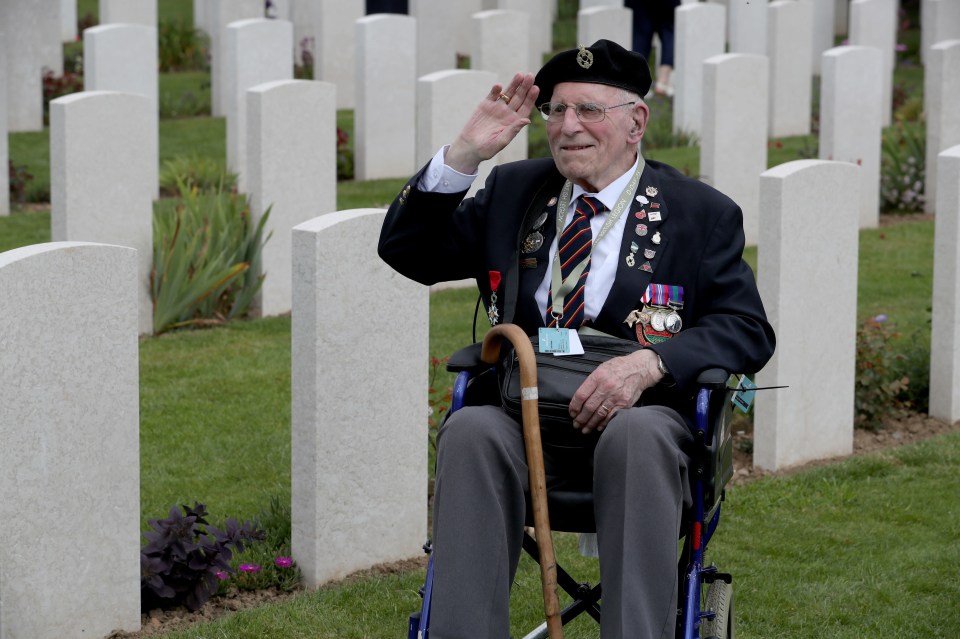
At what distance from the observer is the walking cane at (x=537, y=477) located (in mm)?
3283

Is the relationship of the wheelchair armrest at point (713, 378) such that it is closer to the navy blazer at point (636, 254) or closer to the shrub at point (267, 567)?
the navy blazer at point (636, 254)

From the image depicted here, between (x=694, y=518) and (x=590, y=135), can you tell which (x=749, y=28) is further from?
(x=694, y=518)

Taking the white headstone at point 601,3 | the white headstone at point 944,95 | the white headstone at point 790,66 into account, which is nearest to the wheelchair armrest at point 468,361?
the white headstone at point 944,95

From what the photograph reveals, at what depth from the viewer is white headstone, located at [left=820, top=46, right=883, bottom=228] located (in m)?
9.32

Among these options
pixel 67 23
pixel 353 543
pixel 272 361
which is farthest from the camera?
pixel 67 23

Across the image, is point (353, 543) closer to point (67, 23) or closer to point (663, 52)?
point (663, 52)

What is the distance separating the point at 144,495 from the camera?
508 cm

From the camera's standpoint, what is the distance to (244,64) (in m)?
10.1

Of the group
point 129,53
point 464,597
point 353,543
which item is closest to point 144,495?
point 353,543

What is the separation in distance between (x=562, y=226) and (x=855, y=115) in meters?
6.15

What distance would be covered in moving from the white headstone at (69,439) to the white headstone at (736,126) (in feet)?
17.9

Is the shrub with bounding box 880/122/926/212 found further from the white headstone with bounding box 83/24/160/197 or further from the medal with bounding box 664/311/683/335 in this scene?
the medal with bounding box 664/311/683/335

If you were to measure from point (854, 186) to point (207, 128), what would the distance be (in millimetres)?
7297

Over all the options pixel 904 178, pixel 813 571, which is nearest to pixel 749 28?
pixel 904 178
